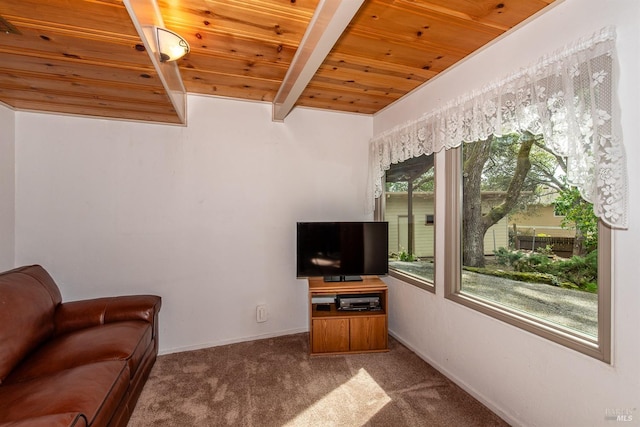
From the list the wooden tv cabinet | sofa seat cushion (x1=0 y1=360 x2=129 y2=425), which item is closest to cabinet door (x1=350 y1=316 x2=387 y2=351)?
the wooden tv cabinet

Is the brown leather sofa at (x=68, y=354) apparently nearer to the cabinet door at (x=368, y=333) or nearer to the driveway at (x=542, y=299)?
the cabinet door at (x=368, y=333)

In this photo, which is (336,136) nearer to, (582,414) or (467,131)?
(467,131)

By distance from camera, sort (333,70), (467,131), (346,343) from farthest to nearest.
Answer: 1. (346,343)
2. (333,70)
3. (467,131)

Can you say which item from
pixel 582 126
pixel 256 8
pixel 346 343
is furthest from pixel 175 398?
pixel 582 126

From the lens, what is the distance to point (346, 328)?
2.62m

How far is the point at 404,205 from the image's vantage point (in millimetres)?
2967

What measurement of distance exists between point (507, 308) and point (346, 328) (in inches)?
52.0

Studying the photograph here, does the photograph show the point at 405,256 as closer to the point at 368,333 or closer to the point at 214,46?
the point at 368,333

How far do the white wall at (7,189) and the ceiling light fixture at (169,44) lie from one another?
1649mm

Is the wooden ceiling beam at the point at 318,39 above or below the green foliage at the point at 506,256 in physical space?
above

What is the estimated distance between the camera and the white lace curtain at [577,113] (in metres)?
1.23

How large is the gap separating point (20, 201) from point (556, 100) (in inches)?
150

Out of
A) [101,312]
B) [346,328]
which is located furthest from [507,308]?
[101,312]

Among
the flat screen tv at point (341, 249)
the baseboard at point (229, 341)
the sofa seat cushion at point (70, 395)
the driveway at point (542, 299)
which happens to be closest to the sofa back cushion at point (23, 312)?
the sofa seat cushion at point (70, 395)
